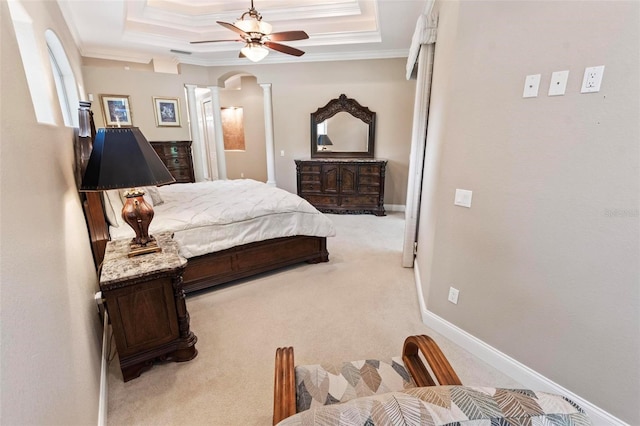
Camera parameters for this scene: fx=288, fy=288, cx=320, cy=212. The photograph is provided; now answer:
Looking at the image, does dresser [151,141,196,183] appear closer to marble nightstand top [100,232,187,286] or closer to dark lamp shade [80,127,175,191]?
marble nightstand top [100,232,187,286]

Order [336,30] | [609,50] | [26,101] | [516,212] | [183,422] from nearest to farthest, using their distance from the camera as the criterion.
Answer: [26,101]
[609,50]
[183,422]
[516,212]
[336,30]

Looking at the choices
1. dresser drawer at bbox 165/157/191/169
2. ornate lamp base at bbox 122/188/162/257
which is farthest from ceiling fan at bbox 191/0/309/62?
dresser drawer at bbox 165/157/191/169

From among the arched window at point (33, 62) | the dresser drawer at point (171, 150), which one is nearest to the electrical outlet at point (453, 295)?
the arched window at point (33, 62)

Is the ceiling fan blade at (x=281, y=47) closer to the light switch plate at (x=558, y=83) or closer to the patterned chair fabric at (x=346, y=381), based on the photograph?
→ the light switch plate at (x=558, y=83)

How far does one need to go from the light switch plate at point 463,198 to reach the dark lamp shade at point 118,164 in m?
1.85

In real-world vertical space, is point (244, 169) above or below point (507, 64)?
below

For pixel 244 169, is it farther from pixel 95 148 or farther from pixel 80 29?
pixel 95 148

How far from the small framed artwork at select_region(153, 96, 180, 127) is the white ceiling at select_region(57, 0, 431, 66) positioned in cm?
74

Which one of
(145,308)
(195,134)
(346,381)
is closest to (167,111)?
(195,134)

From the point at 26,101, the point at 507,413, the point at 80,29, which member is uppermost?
the point at 80,29

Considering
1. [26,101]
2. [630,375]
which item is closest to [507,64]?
[630,375]

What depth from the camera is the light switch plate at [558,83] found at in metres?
1.39

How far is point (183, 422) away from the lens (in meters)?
1.52

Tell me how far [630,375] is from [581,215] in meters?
0.77
